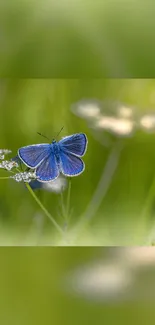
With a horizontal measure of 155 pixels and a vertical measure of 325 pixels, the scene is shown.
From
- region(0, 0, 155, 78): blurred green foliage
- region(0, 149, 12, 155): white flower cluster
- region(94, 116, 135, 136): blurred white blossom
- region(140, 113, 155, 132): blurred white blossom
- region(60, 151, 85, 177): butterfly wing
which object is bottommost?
region(0, 149, 12, 155): white flower cluster

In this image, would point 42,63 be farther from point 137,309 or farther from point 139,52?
point 137,309

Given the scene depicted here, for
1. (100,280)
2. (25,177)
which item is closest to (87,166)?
(25,177)

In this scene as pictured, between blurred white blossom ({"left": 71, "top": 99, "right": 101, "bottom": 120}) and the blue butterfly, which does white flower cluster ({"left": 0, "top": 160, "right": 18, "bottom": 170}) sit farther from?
blurred white blossom ({"left": 71, "top": 99, "right": 101, "bottom": 120})

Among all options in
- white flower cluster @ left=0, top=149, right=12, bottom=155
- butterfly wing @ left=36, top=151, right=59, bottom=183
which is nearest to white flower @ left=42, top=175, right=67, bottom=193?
butterfly wing @ left=36, top=151, right=59, bottom=183

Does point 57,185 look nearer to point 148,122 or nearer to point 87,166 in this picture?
point 87,166

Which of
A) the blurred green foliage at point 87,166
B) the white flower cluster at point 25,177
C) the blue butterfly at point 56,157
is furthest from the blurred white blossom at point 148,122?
the white flower cluster at point 25,177

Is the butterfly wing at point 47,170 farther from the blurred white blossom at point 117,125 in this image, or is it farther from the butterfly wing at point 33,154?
the blurred white blossom at point 117,125
